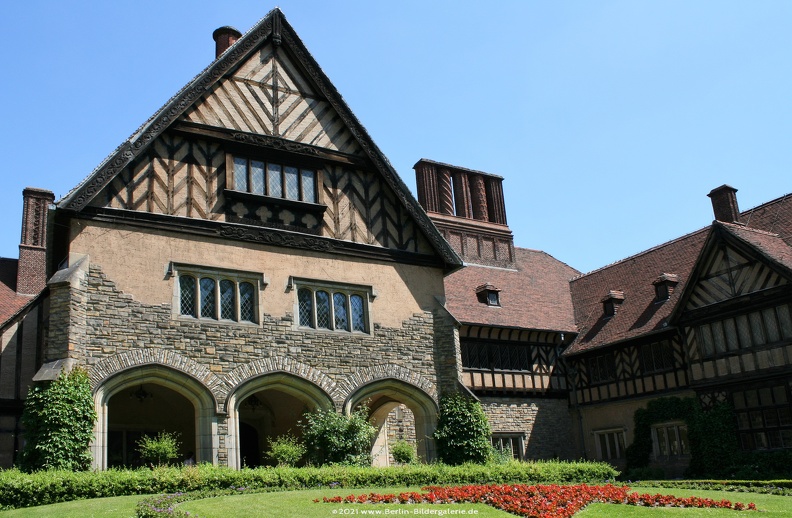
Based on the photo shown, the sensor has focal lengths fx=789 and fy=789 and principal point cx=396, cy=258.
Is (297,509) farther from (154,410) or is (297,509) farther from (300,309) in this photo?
(154,410)

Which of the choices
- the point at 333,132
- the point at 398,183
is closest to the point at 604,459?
the point at 398,183

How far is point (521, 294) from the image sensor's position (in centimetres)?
3019

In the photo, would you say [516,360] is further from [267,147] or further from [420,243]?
[267,147]

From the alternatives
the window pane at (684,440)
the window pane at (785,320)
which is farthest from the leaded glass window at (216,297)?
the window pane at (785,320)

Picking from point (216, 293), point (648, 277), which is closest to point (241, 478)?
point (216, 293)

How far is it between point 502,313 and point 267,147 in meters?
11.7

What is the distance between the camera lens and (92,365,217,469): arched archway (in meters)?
16.7

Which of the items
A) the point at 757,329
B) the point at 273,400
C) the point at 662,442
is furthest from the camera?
the point at 662,442

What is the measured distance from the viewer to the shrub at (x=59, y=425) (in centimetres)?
1489

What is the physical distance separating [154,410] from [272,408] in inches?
127

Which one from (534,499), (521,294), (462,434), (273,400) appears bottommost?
(534,499)

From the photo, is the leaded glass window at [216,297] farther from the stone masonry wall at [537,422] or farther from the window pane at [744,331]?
the window pane at [744,331]

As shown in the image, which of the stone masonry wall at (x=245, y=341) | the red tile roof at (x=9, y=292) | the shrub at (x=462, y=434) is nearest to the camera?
the stone masonry wall at (x=245, y=341)

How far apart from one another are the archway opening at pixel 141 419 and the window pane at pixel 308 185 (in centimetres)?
600
